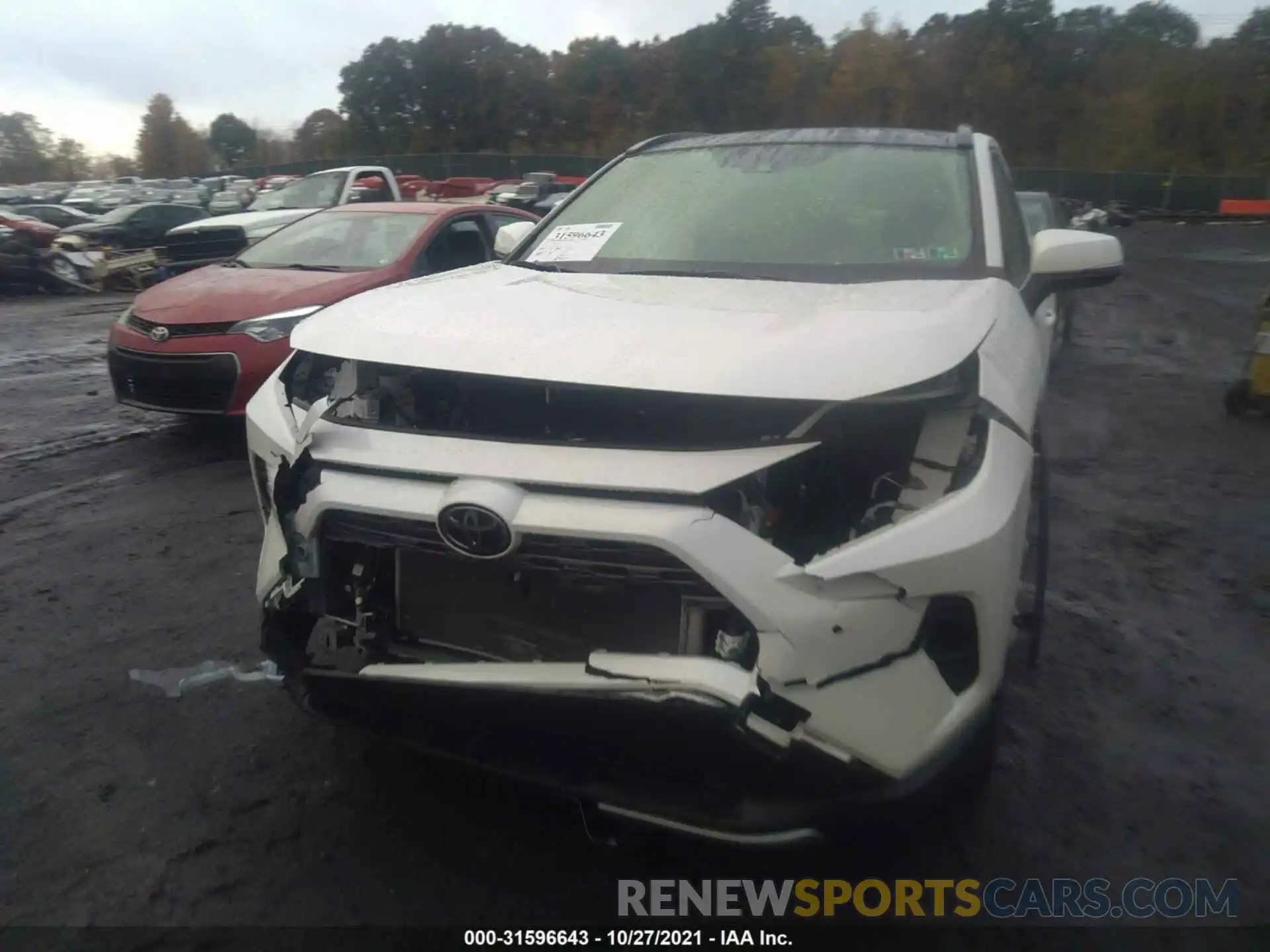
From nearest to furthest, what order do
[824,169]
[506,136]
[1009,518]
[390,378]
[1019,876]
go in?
[1009,518]
[1019,876]
[390,378]
[824,169]
[506,136]

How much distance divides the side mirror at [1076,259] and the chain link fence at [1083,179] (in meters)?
35.8

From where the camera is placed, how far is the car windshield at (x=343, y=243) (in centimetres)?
713

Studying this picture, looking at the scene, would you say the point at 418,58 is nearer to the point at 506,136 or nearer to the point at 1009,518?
the point at 506,136

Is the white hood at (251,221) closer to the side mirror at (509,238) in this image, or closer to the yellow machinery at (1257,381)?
the side mirror at (509,238)

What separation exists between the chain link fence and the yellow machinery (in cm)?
3132

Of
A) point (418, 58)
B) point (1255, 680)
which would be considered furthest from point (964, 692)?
point (418, 58)


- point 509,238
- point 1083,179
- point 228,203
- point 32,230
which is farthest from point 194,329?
point 1083,179

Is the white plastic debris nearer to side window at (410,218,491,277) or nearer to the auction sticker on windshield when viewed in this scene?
the auction sticker on windshield

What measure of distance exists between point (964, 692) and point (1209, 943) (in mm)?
833

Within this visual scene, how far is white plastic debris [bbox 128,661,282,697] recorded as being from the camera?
3430 mm

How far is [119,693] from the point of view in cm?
339

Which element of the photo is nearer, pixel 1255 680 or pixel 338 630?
pixel 338 630

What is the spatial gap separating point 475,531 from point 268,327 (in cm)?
461

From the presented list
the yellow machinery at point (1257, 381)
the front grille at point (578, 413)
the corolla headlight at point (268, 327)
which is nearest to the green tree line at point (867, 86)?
the yellow machinery at point (1257, 381)
